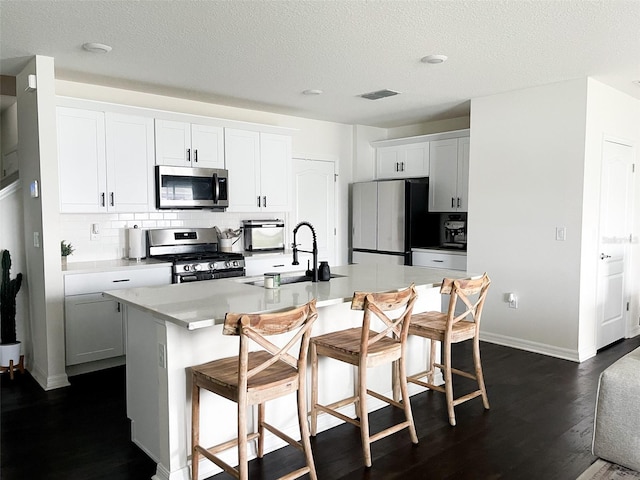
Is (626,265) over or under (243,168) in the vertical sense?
under

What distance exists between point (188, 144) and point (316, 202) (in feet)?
6.84

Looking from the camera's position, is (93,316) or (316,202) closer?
(93,316)

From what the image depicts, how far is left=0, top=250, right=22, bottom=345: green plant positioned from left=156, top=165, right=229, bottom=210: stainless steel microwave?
1345 mm

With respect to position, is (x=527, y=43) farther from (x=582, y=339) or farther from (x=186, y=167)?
(x=186, y=167)

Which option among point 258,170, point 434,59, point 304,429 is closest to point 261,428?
point 304,429

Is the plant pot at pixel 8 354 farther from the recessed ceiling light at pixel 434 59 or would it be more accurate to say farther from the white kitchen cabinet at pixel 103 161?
the recessed ceiling light at pixel 434 59

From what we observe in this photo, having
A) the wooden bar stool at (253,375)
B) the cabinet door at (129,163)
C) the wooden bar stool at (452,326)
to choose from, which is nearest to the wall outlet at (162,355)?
the wooden bar stool at (253,375)

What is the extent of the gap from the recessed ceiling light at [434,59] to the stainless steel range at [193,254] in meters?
2.54

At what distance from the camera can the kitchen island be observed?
2473mm

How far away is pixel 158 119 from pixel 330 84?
65.3 inches

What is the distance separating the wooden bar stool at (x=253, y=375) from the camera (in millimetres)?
2184

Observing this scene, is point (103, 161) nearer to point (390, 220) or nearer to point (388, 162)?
Result: point (390, 220)

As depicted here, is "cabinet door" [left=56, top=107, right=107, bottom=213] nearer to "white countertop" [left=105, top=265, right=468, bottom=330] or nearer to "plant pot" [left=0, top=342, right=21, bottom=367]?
A: "plant pot" [left=0, top=342, right=21, bottom=367]

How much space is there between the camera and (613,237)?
4941 millimetres
